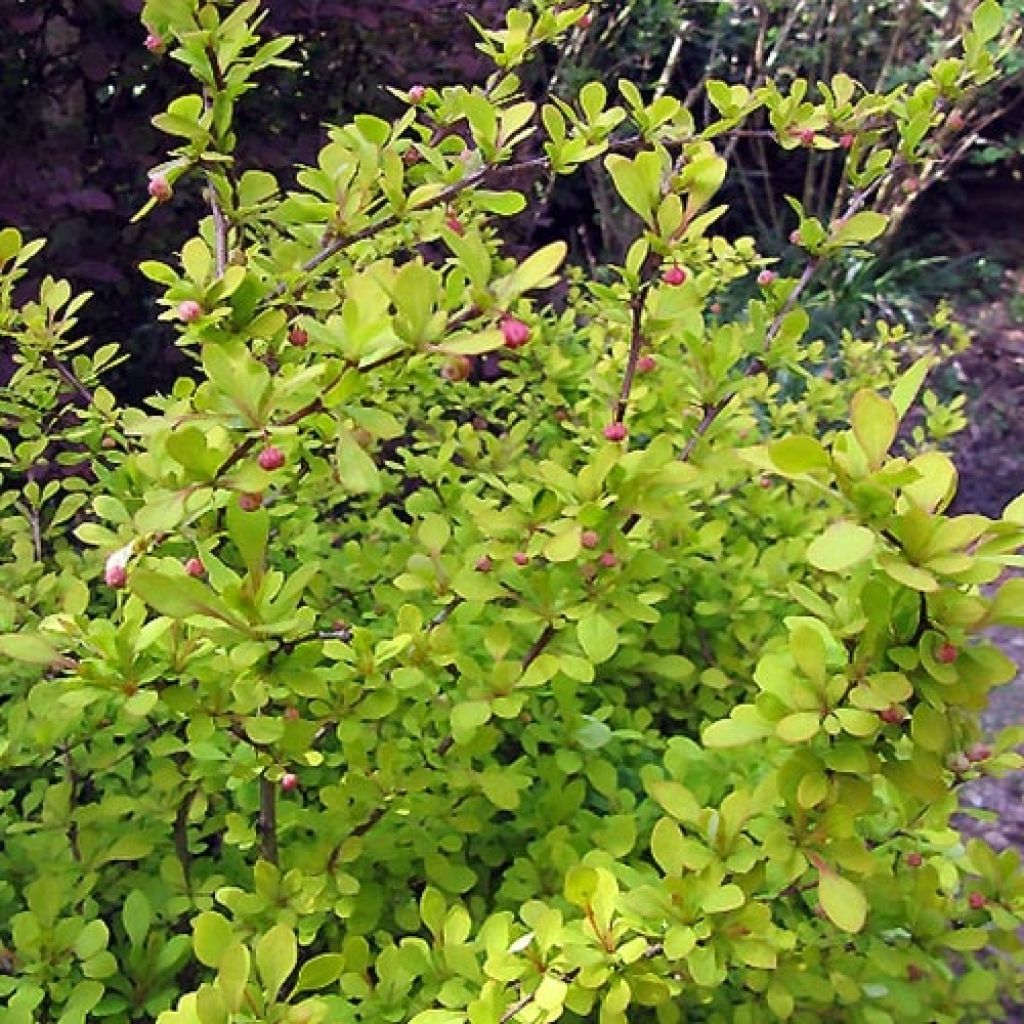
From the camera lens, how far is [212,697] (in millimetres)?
1067

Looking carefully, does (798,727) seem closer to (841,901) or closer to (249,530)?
(841,901)

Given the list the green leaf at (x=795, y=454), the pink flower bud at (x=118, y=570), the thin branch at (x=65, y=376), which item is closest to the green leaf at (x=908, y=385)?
the green leaf at (x=795, y=454)

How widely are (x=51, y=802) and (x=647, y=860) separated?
71 centimetres

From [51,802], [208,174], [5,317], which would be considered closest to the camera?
[208,174]

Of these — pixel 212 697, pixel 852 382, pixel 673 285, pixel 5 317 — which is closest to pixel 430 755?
pixel 212 697

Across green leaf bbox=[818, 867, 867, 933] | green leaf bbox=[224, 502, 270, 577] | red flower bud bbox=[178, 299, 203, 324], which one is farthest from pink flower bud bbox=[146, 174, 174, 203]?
green leaf bbox=[818, 867, 867, 933]

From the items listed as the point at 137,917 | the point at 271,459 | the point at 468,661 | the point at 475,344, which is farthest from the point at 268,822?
the point at 475,344

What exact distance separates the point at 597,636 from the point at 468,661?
177 millimetres

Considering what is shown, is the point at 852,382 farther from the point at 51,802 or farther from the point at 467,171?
the point at 51,802

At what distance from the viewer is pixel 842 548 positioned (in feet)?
2.41

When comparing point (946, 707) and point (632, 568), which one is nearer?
point (946, 707)

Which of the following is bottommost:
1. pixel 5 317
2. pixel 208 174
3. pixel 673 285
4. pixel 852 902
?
pixel 852 902

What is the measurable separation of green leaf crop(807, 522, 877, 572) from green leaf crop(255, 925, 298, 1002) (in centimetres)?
49

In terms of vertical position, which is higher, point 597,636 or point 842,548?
point 842,548
